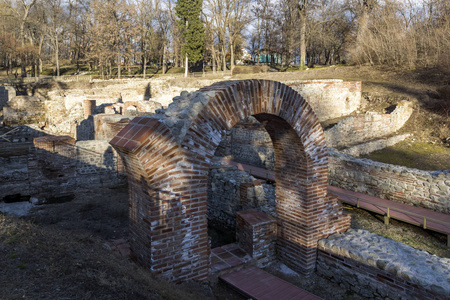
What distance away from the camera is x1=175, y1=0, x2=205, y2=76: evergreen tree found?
1507 inches

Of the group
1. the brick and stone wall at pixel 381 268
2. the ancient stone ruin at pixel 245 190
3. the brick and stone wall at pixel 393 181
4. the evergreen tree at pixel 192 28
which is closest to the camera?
the ancient stone ruin at pixel 245 190

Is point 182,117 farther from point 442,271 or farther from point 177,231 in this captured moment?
point 442,271

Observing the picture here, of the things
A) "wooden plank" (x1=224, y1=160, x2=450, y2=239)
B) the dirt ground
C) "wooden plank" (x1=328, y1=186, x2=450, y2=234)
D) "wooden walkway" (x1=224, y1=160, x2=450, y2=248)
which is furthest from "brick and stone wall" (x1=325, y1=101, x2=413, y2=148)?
the dirt ground

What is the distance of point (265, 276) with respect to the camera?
16.9 ft

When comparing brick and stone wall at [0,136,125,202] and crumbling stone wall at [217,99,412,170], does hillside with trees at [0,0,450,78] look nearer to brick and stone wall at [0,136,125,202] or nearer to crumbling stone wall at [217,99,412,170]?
crumbling stone wall at [217,99,412,170]

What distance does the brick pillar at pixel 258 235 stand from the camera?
221 inches

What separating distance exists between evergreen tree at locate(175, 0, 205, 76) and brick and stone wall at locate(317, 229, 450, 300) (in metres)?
36.2

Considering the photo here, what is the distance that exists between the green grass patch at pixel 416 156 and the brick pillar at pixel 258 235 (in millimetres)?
7992

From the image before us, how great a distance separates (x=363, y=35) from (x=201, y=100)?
24.4 m

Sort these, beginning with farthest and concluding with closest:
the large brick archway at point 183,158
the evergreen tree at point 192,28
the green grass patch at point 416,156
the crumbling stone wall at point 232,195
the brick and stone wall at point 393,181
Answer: the evergreen tree at point 192,28 < the green grass patch at point 416,156 < the brick and stone wall at point 393,181 < the crumbling stone wall at point 232,195 < the large brick archway at point 183,158

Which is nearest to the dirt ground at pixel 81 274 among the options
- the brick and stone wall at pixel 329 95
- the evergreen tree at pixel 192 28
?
the brick and stone wall at pixel 329 95

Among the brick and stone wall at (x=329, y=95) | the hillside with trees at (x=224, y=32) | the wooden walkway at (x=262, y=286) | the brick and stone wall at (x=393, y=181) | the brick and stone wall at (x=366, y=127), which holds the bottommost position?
the wooden walkway at (x=262, y=286)

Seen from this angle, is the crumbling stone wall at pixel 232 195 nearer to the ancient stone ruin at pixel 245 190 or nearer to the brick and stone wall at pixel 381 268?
the ancient stone ruin at pixel 245 190

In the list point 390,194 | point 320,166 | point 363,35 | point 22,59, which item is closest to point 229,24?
point 363,35
